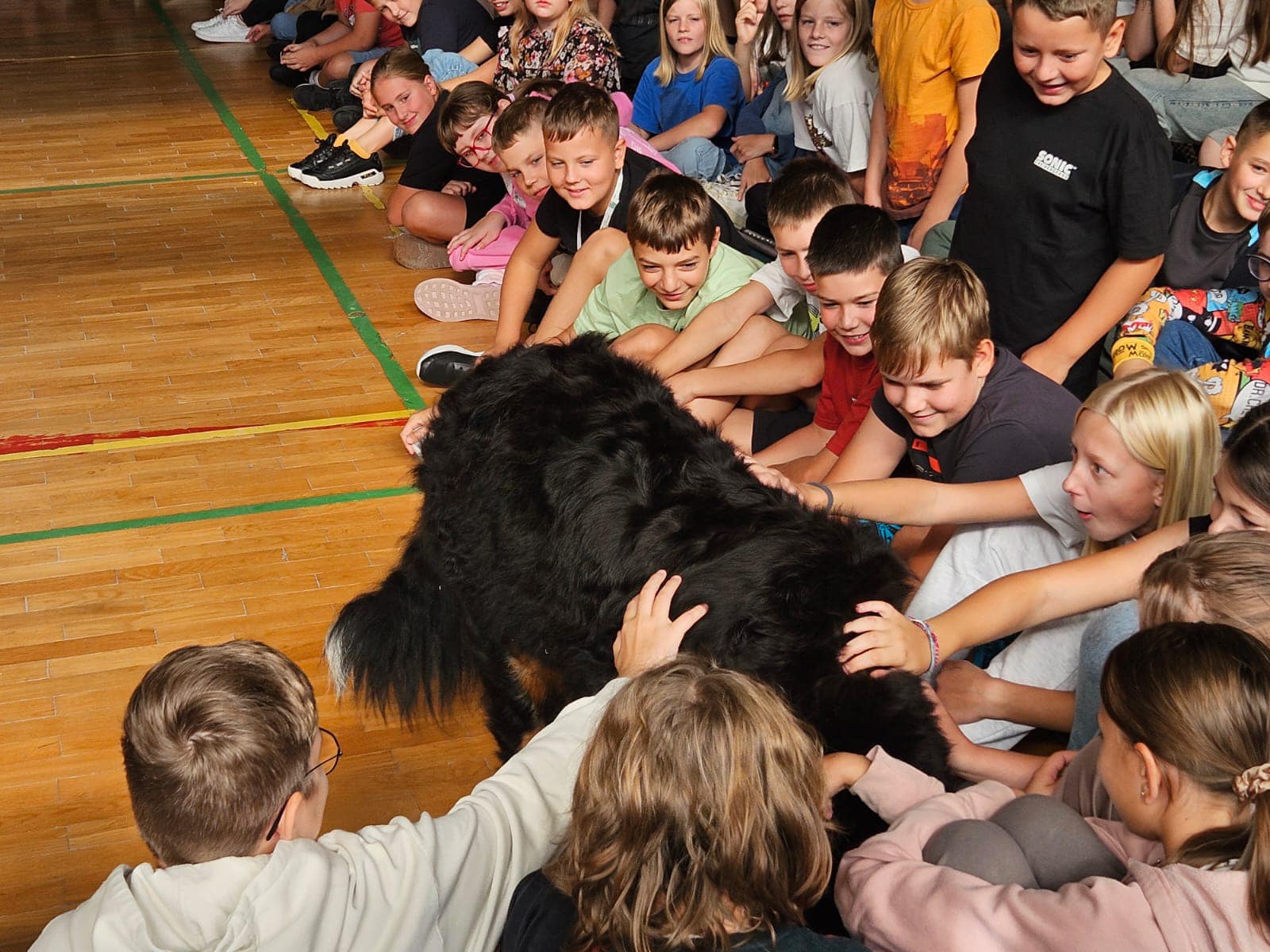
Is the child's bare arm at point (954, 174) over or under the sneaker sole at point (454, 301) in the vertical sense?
over

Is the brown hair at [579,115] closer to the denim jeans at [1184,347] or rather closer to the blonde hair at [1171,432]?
the denim jeans at [1184,347]

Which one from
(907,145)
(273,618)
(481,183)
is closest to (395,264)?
(481,183)

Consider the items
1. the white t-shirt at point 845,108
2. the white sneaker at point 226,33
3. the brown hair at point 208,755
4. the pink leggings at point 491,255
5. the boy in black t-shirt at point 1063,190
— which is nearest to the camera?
the brown hair at point 208,755

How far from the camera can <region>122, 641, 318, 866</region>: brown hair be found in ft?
4.07

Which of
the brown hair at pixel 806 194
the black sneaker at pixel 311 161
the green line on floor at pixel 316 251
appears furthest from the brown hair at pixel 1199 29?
the black sneaker at pixel 311 161

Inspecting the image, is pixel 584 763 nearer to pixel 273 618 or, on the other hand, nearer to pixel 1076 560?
pixel 1076 560

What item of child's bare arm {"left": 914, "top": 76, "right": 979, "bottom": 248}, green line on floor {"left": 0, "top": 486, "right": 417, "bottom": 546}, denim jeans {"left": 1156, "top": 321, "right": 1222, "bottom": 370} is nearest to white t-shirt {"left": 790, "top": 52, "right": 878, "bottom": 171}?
child's bare arm {"left": 914, "top": 76, "right": 979, "bottom": 248}

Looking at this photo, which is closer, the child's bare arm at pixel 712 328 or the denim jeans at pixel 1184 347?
the denim jeans at pixel 1184 347

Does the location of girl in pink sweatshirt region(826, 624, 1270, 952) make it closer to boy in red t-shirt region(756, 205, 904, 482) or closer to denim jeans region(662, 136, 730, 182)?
boy in red t-shirt region(756, 205, 904, 482)

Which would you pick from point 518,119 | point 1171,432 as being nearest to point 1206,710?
point 1171,432

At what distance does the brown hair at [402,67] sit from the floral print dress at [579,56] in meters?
0.53

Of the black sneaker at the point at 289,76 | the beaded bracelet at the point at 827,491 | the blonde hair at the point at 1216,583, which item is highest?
the blonde hair at the point at 1216,583

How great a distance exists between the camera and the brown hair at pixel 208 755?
124 cm

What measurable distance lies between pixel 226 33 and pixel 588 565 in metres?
7.20
